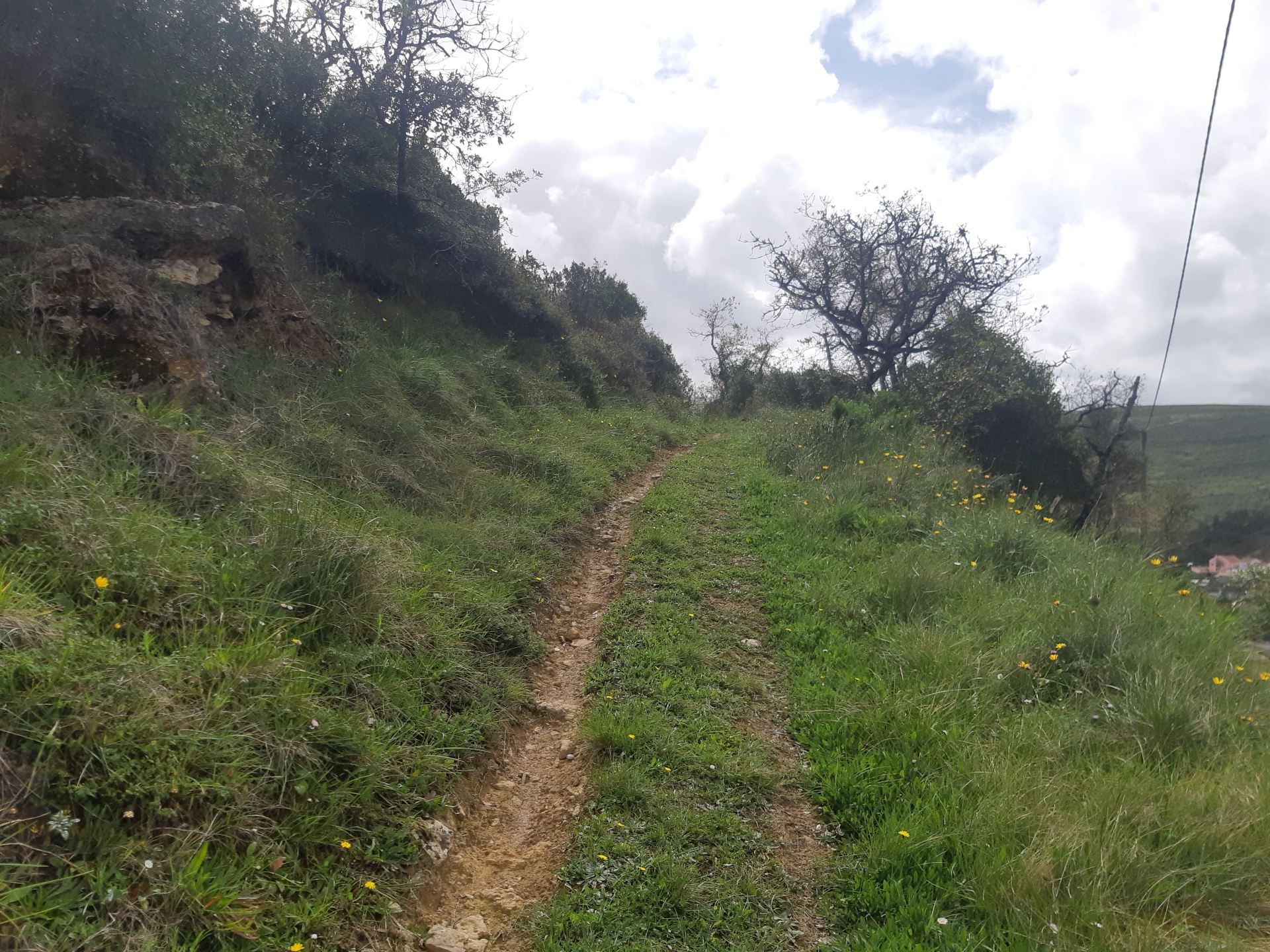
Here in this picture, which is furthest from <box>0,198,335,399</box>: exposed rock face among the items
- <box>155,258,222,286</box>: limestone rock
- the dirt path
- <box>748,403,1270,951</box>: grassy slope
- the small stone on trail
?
<box>748,403,1270,951</box>: grassy slope

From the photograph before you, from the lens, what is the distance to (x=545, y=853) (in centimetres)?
321

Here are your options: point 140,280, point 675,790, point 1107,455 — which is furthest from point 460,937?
point 1107,455

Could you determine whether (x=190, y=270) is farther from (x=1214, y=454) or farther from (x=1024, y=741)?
(x=1214, y=454)

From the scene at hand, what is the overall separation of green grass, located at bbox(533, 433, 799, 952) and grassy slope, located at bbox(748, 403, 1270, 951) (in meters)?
0.35

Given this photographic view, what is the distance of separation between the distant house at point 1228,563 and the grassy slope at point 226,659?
5.90 m

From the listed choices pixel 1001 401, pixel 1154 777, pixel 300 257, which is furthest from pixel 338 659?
pixel 1001 401

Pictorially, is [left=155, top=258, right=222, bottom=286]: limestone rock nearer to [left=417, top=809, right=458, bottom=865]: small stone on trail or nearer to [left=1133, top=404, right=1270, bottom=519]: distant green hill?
[left=417, top=809, right=458, bottom=865]: small stone on trail

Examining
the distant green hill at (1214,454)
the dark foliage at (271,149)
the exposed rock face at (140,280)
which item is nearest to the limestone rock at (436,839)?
the exposed rock face at (140,280)

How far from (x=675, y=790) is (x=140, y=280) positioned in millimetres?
5859

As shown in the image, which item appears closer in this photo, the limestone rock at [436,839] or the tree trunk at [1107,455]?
the limestone rock at [436,839]

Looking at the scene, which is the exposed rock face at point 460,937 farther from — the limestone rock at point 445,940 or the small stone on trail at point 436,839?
the small stone on trail at point 436,839

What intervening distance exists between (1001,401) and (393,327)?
1261cm

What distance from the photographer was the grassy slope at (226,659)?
2268 millimetres

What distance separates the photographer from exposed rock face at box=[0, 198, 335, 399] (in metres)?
5.25
